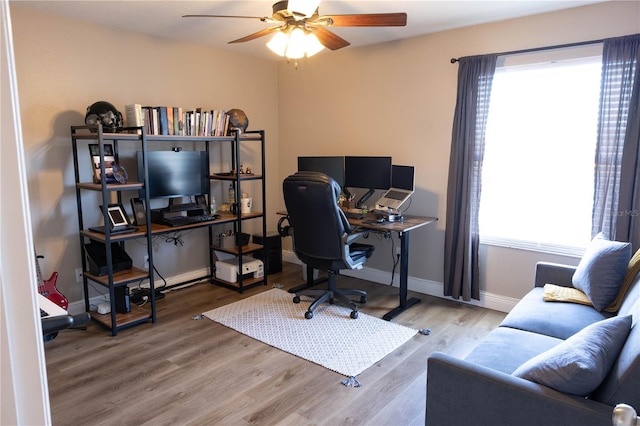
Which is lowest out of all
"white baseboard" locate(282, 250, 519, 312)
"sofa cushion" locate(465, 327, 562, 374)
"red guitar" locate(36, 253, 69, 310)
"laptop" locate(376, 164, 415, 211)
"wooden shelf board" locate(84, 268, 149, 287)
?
"white baseboard" locate(282, 250, 519, 312)

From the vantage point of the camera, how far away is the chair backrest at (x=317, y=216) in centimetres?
320

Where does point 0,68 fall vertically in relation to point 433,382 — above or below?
above

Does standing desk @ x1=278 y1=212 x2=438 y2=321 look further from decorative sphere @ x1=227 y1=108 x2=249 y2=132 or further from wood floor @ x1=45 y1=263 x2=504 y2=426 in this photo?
decorative sphere @ x1=227 y1=108 x2=249 y2=132

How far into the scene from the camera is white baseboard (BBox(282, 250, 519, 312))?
370 centimetres

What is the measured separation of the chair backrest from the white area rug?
0.47 meters

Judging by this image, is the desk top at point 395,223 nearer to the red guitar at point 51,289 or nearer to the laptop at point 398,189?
the laptop at point 398,189

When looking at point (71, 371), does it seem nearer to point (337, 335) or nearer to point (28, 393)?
point (337, 335)

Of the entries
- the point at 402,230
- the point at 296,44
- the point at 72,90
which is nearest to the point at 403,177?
the point at 402,230

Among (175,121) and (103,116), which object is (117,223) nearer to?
(103,116)

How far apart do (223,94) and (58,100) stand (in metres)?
1.59

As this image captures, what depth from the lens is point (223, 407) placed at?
2346 mm

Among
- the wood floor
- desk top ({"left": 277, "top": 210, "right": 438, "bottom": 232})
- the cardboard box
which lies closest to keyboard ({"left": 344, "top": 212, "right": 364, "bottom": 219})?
desk top ({"left": 277, "top": 210, "right": 438, "bottom": 232})

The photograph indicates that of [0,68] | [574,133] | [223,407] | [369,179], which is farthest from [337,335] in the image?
[0,68]

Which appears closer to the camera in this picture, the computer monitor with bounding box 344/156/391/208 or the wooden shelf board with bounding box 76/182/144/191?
the wooden shelf board with bounding box 76/182/144/191
